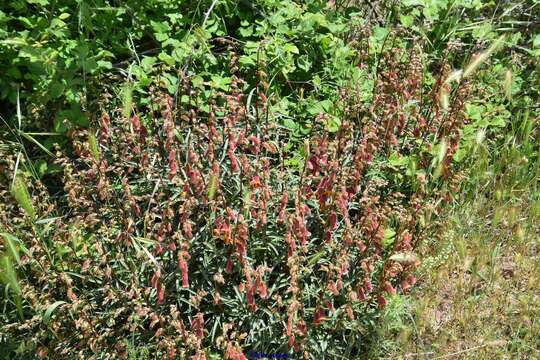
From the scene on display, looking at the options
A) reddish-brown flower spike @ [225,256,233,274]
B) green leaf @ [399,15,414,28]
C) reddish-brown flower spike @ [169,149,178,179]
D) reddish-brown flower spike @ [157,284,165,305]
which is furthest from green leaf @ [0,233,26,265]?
green leaf @ [399,15,414,28]

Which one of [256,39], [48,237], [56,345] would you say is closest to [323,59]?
[256,39]

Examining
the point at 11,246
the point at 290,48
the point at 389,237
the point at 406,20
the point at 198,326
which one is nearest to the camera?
the point at 11,246

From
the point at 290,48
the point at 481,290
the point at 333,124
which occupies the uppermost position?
the point at 290,48

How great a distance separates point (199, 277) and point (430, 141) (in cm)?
159

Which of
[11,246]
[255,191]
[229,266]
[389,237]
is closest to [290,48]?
[255,191]

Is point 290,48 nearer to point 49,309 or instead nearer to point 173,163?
point 173,163

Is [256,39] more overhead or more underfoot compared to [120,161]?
more overhead

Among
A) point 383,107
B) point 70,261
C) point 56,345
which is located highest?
point 383,107

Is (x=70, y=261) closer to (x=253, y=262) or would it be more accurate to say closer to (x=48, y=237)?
(x=48, y=237)

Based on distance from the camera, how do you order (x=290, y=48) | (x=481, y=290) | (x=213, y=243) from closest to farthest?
(x=213, y=243) < (x=481, y=290) < (x=290, y=48)

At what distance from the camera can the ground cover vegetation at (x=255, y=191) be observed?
10.3 feet

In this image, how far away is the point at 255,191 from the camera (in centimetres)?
328

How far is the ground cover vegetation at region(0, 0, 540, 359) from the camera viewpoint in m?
3.15

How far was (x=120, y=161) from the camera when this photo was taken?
12.0 ft
